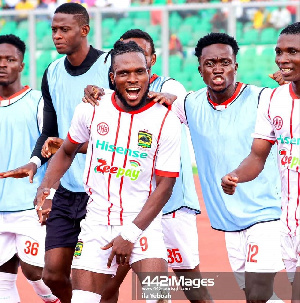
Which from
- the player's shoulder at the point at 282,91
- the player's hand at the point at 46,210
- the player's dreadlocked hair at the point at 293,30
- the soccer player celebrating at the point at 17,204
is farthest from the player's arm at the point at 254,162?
the soccer player celebrating at the point at 17,204

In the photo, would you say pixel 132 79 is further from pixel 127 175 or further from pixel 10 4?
pixel 10 4

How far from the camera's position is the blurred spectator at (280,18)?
611 inches

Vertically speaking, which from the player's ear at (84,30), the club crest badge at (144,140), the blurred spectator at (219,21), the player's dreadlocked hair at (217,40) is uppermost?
the blurred spectator at (219,21)

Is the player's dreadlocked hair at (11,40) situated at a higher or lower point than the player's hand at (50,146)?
higher

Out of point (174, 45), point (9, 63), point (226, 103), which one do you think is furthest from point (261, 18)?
point (226, 103)

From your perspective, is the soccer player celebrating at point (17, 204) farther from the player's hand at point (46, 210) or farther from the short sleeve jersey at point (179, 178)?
the short sleeve jersey at point (179, 178)

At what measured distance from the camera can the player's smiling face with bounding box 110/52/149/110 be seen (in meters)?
5.53

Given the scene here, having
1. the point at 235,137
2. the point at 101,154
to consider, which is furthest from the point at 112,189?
the point at 235,137

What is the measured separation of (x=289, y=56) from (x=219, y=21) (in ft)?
34.3

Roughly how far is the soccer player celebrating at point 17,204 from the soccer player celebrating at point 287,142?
2.29m

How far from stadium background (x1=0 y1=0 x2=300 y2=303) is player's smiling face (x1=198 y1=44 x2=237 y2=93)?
8.94m

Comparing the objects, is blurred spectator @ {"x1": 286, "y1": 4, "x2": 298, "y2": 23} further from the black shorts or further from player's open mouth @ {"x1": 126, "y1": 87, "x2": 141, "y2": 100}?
player's open mouth @ {"x1": 126, "y1": 87, "x2": 141, "y2": 100}

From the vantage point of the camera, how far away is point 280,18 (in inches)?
615

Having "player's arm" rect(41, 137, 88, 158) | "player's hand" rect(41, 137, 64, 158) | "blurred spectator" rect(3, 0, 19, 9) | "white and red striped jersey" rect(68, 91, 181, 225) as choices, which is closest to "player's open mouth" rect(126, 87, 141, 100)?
"white and red striped jersey" rect(68, 91, 181, 225)
